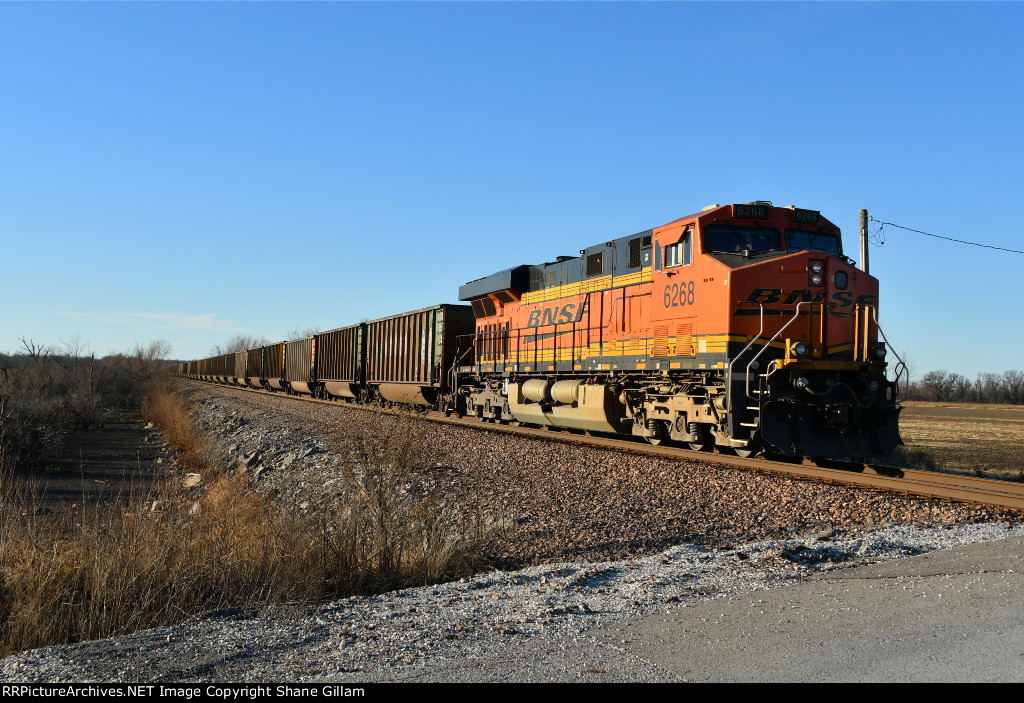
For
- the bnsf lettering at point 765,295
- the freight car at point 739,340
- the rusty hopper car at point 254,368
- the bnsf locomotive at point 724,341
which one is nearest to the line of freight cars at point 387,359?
the rusty hopper car at point 254,368

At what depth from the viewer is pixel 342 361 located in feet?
108

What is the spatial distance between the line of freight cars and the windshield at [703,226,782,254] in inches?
444

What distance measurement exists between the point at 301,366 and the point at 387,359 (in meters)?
13.9

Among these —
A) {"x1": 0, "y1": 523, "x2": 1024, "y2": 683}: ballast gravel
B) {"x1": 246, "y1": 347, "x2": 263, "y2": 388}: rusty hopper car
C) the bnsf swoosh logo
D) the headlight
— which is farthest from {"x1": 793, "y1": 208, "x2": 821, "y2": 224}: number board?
{"x1": 246, "y1": 347, "x2": 263, "y2": 388}: rusty hopper car

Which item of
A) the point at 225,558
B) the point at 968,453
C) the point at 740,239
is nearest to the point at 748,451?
the point at 740,239

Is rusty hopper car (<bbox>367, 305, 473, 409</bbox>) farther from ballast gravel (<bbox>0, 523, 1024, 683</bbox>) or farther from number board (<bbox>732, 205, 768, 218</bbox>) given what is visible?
ballast gravel (<bbox>0, 523, 1024, 683</bbox>)

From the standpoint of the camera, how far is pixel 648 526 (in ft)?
24.9

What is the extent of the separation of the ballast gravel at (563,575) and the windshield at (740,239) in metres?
3.59

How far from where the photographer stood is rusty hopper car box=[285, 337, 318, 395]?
3791 centimetres

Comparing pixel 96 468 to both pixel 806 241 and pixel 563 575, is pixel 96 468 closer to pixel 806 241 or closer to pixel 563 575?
pixel 563 575

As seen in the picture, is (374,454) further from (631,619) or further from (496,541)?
(631,619)

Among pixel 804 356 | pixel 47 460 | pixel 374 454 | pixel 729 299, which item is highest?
pixel 729 299

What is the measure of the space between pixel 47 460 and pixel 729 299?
656 inches

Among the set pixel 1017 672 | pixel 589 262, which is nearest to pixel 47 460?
pixel 589 262
